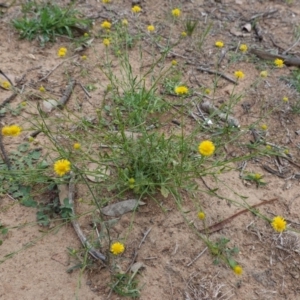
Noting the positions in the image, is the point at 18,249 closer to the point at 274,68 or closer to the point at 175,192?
the point at 175,192

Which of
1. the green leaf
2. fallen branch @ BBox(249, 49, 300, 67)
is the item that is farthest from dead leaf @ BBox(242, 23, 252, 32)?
the green leaf

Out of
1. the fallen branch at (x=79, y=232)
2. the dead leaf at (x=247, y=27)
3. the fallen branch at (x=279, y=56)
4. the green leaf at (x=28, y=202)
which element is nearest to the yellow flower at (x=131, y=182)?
the fallen branch at (x=79, y=232)

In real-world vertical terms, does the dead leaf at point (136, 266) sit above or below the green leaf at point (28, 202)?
below

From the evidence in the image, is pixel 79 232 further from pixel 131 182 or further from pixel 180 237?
pixel 180 237

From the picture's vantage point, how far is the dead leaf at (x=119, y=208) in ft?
7.77

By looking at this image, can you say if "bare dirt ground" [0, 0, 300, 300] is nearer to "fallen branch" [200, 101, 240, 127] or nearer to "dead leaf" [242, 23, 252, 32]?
"fallen branch" [200, 101, 240, 127]

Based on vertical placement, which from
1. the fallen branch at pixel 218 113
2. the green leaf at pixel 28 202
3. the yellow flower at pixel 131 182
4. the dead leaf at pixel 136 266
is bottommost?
the dead leaf at pixel 136 266

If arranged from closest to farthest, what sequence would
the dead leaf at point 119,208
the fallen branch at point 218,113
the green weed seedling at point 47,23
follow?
the dead leaf at point 119,208 → the fallen branch at point 218,113 → the green weed seedling at point 47,23

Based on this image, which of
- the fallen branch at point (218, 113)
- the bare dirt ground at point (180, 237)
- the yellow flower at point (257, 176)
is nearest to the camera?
the bare dirt ground at point (180, 237)

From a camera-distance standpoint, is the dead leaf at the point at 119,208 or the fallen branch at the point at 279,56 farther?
the fallen branch at the point at 279,56

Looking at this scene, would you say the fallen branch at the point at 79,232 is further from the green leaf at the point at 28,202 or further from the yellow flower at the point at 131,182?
the yellow flower at the point at 131,182

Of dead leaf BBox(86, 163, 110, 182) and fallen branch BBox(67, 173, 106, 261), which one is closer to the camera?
fallen branch BBox(67, 173, 106, 261)

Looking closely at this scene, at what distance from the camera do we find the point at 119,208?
2.38 metres

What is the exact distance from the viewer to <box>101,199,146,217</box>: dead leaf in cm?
237
